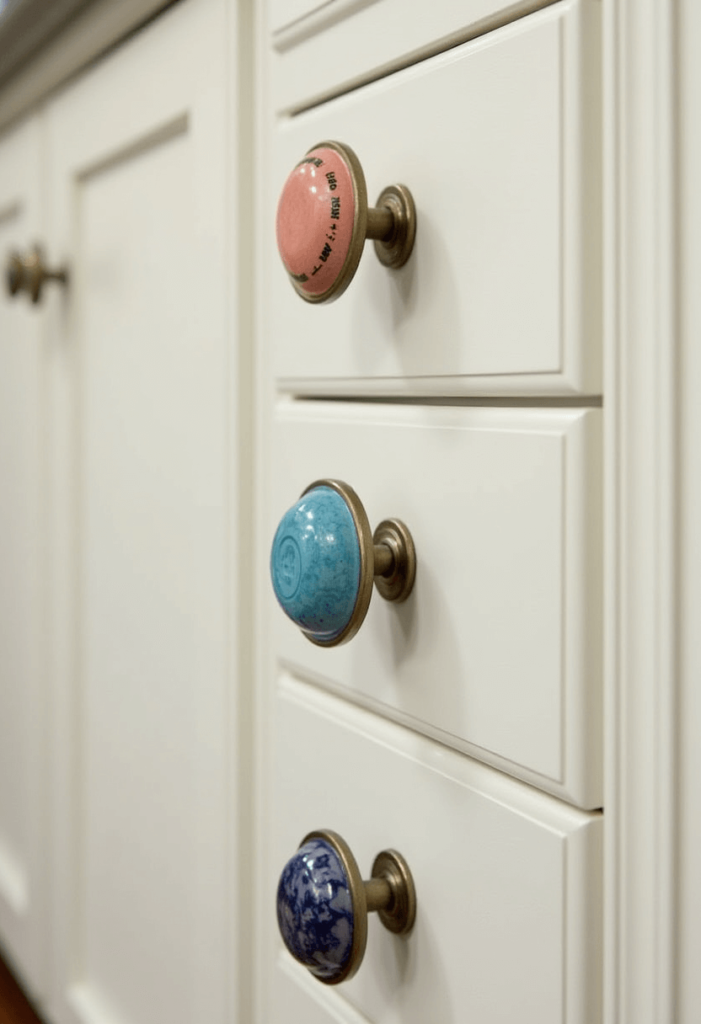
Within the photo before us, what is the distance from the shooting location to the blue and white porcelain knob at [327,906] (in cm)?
35

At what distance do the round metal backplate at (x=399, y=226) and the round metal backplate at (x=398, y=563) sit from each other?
0.33 feet

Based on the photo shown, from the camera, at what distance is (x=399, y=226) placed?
38 cm

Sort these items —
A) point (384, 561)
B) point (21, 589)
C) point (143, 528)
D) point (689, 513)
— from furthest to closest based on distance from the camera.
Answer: point (21, 589)
point (143, 528)
point (384, 561)
point (689, 513)

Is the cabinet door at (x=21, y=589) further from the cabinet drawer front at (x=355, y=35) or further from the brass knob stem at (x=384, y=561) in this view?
the brass knob stem at (x=384, y=561)

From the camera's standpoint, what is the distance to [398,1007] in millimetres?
410

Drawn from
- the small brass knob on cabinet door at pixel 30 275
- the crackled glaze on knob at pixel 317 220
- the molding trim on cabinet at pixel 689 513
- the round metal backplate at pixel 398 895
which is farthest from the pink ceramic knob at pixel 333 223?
the small brass knob on cabinet door at pixel 30 275

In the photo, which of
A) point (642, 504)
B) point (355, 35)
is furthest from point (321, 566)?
point (355, 35)

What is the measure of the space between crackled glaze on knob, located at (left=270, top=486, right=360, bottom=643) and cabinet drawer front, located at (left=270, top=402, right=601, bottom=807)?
0.04 m

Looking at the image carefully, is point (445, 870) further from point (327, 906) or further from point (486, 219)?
point (486, 219)

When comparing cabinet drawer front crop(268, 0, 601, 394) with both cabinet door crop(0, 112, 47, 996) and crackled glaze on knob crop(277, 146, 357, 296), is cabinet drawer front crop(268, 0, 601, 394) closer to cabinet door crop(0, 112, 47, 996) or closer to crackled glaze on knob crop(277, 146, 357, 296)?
crackled glaze on knob crop(277, 146, 357, 296)

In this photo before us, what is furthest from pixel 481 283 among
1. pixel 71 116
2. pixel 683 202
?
pixel 71 116

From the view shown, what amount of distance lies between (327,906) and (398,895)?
0.05m

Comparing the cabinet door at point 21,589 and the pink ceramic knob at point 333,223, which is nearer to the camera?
the pink ceramic knob at point 333,223

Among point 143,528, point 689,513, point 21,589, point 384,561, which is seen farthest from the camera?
point 21,589
